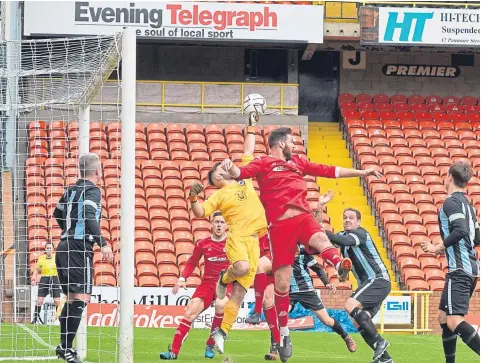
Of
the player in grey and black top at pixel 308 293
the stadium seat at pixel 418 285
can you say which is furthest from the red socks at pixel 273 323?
the stadium seat at pixel 418 285

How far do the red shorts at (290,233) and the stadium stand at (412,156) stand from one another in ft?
36.4

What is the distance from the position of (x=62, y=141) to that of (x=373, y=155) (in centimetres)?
727

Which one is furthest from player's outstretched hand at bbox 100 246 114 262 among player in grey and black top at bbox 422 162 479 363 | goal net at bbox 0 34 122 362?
player in grey and black top at bbox 422 162 479 363

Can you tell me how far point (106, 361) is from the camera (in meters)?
10.8

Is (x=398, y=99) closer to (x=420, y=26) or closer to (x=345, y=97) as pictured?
(x=345, y=97)

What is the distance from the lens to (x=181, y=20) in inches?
1008

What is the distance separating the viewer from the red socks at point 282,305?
10453 millimetres

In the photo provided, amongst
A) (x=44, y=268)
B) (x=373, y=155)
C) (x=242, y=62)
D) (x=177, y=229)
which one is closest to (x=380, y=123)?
(x=373, y=155)

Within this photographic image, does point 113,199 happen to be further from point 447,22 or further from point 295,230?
point 295,230

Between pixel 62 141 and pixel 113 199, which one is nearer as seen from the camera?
pixel 113 199

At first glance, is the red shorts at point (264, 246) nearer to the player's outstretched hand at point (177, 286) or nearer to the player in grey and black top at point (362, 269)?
the player's outstretched hand at point (177, 286)

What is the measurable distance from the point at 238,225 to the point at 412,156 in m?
15.4

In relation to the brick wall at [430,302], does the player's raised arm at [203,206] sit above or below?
above

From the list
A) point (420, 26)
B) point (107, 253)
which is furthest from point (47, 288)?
point (420, 26)
